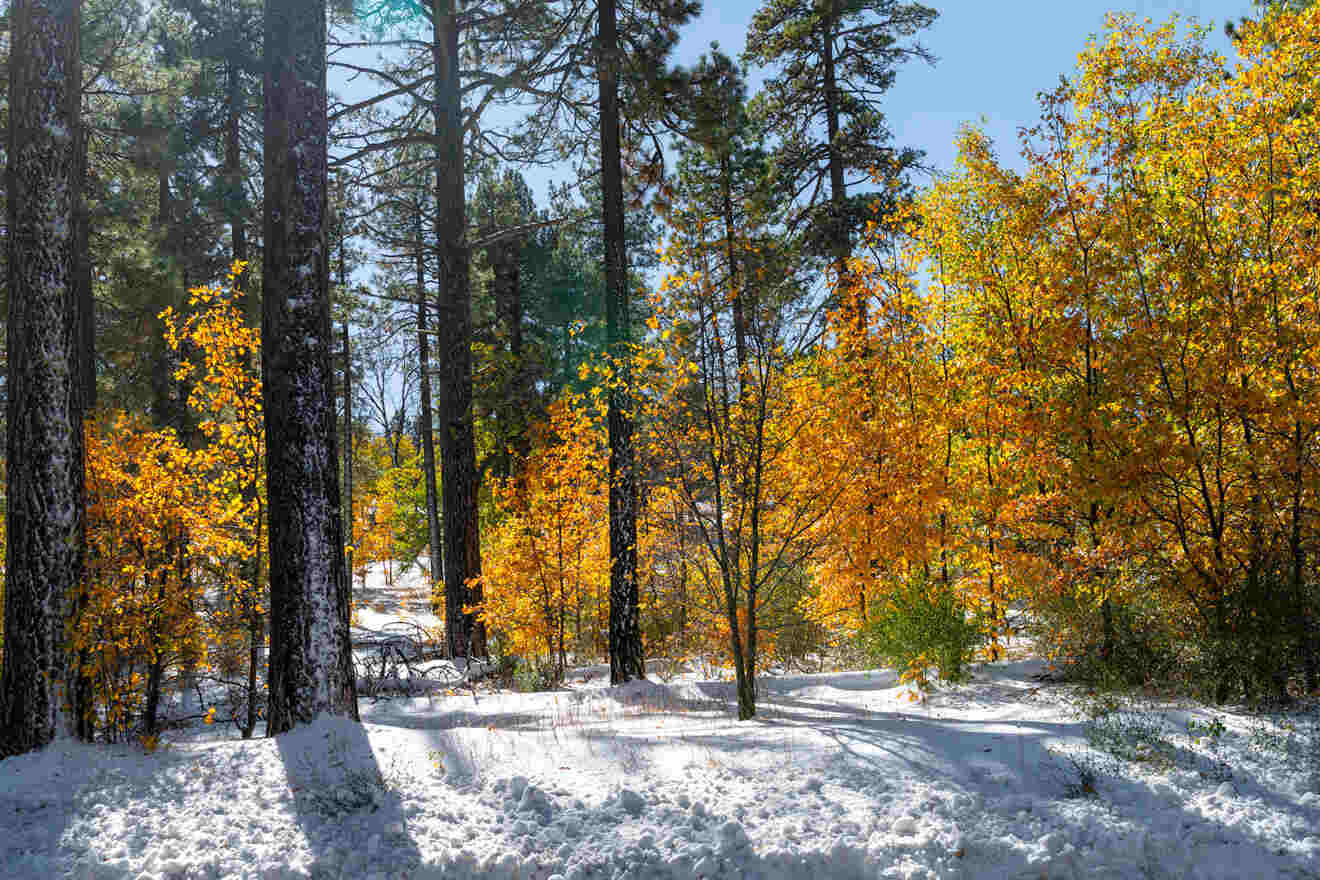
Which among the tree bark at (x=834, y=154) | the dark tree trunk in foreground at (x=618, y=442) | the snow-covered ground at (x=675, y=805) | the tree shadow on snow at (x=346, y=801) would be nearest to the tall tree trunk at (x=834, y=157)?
the tree bark at (x=834, y=154)

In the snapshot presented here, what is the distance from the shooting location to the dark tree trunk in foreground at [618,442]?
377 inches

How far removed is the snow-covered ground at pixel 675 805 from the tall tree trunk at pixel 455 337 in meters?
5.79

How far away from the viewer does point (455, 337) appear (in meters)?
11.2

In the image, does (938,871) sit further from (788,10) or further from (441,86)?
(788,10)

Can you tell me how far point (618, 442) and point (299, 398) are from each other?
4.75 metres

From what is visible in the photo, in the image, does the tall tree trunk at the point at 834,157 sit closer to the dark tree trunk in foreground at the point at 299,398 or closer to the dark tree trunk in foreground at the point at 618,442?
the dark tree trunk in foreground at the point at 618,442

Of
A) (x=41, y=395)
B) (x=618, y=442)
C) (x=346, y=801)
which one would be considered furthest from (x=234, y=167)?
(x=346, y=801)

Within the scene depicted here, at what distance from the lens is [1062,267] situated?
24.2 feet

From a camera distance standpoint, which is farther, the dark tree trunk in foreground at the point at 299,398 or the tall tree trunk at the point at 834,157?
the tall tree trunk at the point at 834,157

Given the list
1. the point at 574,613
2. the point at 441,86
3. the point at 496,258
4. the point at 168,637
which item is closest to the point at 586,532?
the point at 574,613

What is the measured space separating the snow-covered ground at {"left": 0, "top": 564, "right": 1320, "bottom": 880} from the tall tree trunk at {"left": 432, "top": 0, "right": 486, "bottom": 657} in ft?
19.0

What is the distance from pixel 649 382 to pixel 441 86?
6.62m

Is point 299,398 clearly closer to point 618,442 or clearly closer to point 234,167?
point 618,442

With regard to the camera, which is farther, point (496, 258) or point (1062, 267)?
point (496, 258)
